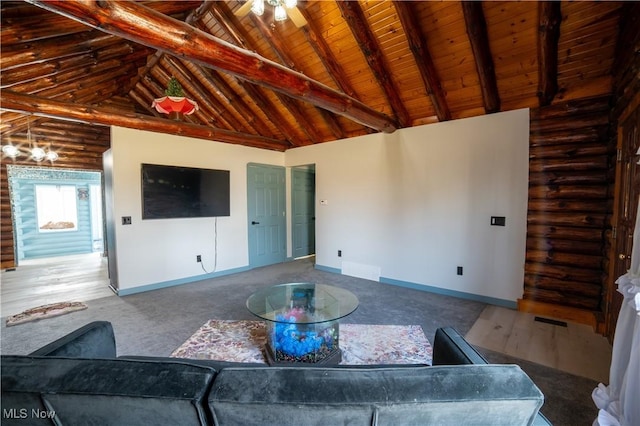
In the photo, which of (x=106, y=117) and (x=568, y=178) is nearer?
(x=568, y=178)

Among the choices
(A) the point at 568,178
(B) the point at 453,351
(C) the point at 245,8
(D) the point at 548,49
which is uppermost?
(C) the point at 245,8

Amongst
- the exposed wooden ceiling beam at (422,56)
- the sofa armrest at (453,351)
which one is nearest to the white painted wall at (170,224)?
the exposed wooden ceiling beam at (422,56)

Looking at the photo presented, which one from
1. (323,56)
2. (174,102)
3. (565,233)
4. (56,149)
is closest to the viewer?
(174,102)

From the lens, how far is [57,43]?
293cm

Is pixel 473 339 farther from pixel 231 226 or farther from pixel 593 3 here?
pixel 231 226

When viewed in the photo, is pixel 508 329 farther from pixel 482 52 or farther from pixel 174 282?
pixel 174 282

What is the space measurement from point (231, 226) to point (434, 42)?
4.37m

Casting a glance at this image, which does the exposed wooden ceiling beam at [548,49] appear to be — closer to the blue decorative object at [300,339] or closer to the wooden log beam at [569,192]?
the wooden log beam at [569,192]

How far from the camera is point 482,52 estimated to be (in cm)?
285

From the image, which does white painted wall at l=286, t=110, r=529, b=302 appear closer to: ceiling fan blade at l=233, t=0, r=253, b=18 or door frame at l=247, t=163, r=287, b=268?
door frame at l=247, t=163, r=287, b=268

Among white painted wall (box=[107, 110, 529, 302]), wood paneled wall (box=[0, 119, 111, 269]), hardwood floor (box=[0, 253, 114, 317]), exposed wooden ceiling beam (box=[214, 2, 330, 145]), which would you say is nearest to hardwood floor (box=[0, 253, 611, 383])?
hardwood floor (box=[0, 253, 114, 317])

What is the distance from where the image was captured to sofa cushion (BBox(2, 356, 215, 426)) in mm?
804

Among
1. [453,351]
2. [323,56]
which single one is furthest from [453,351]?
[323,56]

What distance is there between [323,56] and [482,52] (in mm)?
1866
